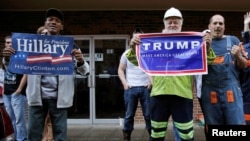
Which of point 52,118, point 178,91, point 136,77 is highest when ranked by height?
point 136,77

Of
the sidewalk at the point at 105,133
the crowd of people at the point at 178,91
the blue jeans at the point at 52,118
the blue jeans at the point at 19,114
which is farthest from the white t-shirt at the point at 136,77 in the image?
the blue jeans at the point at 52,118

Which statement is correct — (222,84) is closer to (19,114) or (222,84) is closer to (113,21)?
(19,114)

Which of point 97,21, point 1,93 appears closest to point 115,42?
point 97,21

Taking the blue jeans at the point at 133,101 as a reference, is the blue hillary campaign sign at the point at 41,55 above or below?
above

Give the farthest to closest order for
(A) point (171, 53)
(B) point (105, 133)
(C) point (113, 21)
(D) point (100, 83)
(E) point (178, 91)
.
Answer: (D) point (100, 83) → (C) point (113, 21) → (B) point (105, 133) → (A) point (171, 53) → (E) point (178, 91)

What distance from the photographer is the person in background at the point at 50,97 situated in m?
4.53

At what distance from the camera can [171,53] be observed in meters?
4.71

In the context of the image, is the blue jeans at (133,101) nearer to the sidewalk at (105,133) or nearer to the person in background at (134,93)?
the person in background at (134,93)

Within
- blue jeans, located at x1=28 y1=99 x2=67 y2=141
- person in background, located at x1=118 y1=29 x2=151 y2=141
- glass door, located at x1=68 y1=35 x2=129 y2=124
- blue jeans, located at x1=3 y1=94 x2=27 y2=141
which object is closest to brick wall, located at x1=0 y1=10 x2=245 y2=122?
glass door, located at x1=68 y1=35 x2=129 y2=124

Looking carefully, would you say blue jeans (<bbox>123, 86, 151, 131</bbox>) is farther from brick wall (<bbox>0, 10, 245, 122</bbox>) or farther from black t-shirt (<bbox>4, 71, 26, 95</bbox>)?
brick wall (<bbox>0, 10, 245, 122</bbox>)

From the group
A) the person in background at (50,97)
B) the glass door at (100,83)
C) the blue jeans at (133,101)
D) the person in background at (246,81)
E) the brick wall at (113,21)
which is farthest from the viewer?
the glass door at (100,83)

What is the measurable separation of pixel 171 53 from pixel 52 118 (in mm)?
1521

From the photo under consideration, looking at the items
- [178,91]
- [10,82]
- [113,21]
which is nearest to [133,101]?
[10,82]

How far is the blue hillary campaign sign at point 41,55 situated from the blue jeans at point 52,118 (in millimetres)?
375
